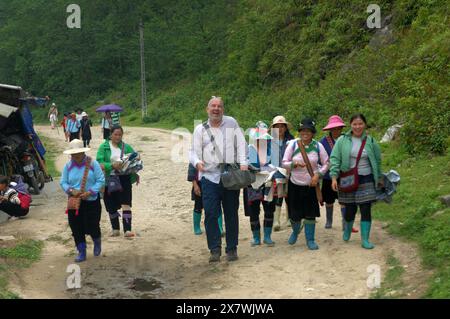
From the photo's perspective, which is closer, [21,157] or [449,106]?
[449,106]

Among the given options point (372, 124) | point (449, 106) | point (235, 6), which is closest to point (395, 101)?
point (372, 124)

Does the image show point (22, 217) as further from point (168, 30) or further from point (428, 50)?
point (168, 30)

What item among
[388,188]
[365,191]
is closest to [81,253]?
[365,191]

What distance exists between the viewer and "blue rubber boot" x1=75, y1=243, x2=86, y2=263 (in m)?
9.02

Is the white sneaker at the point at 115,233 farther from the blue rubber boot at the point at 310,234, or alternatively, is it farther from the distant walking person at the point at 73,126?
the distant walking person at the point at 73,126

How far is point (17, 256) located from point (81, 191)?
4.32 feet

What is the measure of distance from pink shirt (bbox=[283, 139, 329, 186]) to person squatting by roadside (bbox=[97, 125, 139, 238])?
2598 millimetres

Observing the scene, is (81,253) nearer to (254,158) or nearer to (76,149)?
(76,149)

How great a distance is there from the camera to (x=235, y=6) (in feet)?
168

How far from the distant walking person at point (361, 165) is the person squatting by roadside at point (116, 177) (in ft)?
10.6

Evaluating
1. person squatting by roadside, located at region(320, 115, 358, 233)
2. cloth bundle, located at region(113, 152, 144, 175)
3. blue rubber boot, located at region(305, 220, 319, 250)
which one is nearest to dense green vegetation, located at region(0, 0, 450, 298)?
person squatting by roadside, located at region(320, 115, 358, 233)

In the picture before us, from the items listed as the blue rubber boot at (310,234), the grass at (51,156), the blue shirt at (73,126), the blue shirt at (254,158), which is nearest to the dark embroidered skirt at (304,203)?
the blue rubber boot at (310,234)

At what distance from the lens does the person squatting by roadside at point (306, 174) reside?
872 centimetres
